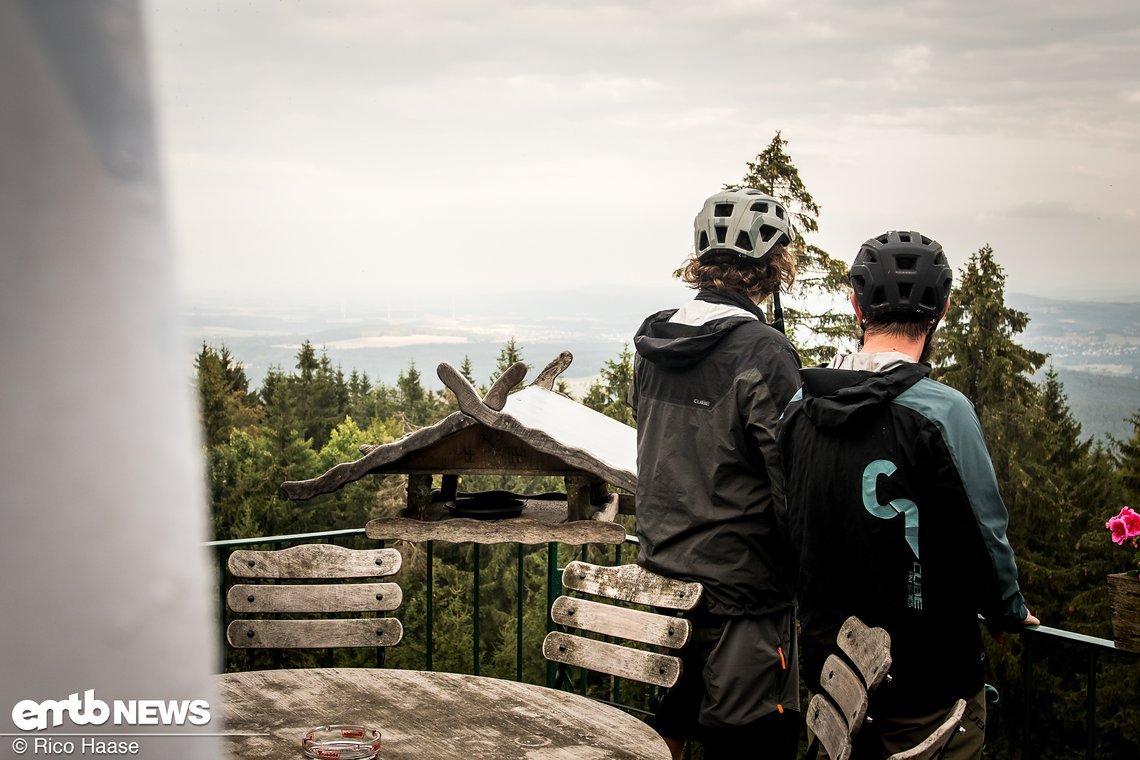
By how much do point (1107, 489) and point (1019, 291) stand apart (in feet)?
19.5

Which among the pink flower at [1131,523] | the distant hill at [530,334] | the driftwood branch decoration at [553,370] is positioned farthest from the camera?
the distant hill at [530,334]

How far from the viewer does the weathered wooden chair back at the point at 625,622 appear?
8.68ft

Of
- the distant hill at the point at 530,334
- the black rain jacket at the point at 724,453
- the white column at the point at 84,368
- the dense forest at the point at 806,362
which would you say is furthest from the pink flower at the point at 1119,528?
the distant hill at the point at 530,334

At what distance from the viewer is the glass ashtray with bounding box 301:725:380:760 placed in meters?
2.08

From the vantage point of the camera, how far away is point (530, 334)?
28.4m

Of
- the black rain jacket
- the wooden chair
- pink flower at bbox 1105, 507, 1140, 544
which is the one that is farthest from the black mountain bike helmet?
pink flower at bbox 1105, 507, 1140, 544

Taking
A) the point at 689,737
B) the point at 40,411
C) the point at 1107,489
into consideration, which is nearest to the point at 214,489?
the point at 40,411

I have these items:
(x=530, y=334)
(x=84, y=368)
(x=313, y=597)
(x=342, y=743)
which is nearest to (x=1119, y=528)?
(x=342, y=743)

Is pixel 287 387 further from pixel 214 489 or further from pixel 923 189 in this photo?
pixel 923 189

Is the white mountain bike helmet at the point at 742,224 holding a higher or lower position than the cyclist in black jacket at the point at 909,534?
higher

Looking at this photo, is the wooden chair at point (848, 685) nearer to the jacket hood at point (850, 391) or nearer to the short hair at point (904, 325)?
the jacket hood at point (850, 391)

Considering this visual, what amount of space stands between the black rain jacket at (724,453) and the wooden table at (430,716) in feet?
1.51

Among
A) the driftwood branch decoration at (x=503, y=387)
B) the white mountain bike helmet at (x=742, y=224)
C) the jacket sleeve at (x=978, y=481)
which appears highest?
the white mountain bike helmet at (x=742, y=224)

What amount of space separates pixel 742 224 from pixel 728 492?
0.74m
